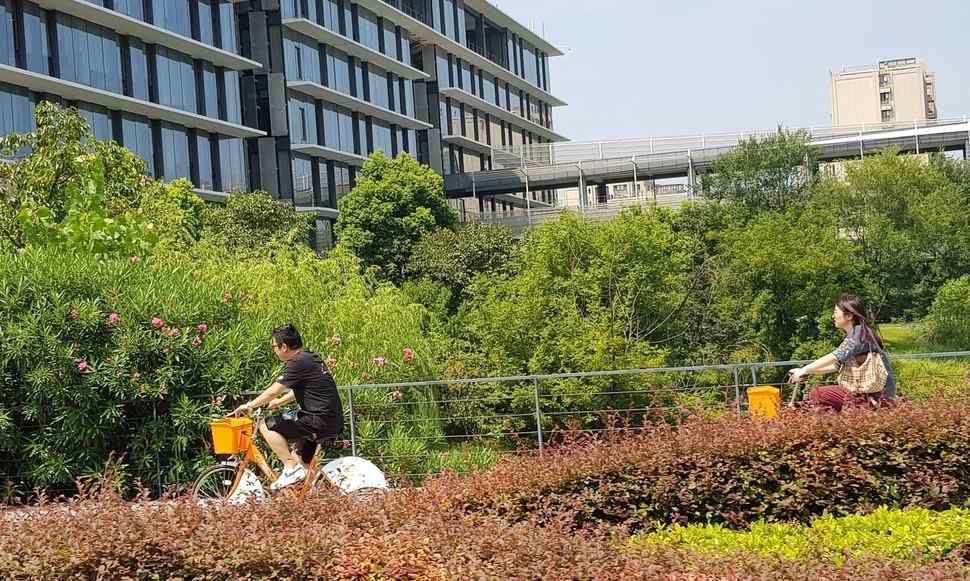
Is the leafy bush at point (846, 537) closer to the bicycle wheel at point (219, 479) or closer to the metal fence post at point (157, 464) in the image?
the bicycle wheel at point (219, 479)

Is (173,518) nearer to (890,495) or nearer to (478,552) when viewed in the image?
(478,552)

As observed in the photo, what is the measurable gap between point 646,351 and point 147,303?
20201mm

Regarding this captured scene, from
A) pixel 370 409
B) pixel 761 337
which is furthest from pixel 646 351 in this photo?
pixel 370 409

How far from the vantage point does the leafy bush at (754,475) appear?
25.5 ft

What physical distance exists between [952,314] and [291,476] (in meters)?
41.4

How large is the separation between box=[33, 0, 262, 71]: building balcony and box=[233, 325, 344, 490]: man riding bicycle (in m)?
33.3

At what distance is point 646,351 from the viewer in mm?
31016

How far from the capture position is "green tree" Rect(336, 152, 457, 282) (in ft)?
168

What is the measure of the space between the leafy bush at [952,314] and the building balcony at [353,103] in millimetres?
29001

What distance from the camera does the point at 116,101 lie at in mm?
41250

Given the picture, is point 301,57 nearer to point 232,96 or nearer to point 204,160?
point 232,96

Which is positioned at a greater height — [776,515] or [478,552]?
[478,552]

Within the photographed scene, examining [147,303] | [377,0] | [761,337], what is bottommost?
[761,337]

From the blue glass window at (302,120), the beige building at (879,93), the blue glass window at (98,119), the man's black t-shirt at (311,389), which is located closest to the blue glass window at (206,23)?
the blue glass window at (302,120)
